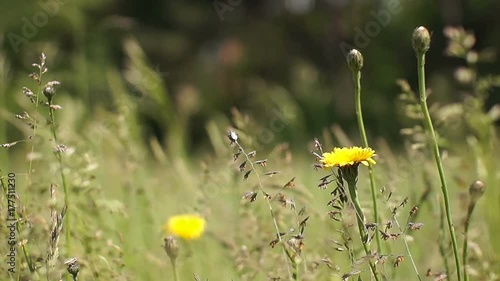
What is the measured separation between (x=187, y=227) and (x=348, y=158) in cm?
61

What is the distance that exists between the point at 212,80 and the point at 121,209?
10479 millimetres

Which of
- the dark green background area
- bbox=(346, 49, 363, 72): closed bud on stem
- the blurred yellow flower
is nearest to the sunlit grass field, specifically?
the blurred yellow flower

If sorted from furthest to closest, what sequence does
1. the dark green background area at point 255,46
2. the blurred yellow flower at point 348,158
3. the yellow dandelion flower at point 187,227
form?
the dark green background area at point 255,46 → the yellow dandelion flower at point 187,227 → the blurred yellow flower at point 348,158

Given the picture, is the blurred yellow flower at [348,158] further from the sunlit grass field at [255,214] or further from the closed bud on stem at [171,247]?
the closed bud on stem at [171,247]

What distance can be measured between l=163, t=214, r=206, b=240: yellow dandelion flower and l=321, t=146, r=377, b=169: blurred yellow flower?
0.56 meters

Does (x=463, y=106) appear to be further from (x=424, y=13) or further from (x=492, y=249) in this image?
(x=424, y=13)

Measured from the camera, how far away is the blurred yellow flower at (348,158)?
85 centimetres

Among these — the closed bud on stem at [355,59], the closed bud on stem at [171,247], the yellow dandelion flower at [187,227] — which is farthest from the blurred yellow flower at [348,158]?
the yellow dandelion flower at [187,227]

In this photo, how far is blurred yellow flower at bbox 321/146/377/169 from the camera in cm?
85

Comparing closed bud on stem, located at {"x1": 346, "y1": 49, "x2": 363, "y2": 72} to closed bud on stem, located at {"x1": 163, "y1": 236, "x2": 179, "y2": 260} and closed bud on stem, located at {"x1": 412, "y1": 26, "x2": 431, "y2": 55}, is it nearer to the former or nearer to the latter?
closed bud on stem, located at {"x1": 412, "y1": 26, "x2": 431, "y2": 55}

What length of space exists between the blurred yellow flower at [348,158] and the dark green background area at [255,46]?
733 centimetres

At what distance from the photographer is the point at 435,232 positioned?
1.72 meters

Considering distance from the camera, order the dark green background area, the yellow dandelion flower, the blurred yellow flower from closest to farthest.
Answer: the blurred yellow flower → the yellow dandelion flower → the dark green background area

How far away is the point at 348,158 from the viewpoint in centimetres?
87
